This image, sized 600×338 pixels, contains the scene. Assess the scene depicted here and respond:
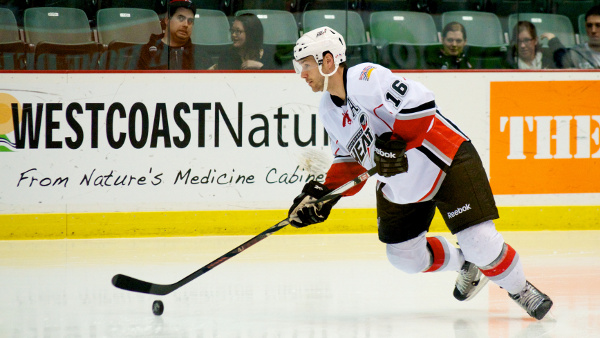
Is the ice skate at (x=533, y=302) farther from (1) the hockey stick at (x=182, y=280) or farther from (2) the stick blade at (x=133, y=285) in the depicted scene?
(2) the stick blade at (x=133, y=285)

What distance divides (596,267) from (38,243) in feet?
10.4

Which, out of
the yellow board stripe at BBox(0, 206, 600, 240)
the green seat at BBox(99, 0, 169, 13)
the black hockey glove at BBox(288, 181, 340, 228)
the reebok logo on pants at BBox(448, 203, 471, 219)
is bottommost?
the yellow board stripe at BBox(0, 206, 600, 240)

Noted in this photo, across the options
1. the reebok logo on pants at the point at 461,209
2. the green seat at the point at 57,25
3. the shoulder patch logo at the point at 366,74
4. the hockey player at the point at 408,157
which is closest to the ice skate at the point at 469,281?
the hockey player at the point at 408,157

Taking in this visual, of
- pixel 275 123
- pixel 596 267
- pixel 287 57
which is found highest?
pixel 287 57

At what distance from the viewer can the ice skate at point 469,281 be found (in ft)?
10.5

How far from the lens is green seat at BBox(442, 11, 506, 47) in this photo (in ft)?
18.3

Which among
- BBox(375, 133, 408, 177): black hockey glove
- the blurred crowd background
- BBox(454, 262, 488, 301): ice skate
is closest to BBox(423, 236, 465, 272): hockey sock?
BBox(454, 262, 488, 301): ice skate

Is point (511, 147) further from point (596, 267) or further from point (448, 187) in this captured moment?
point (448, 187)

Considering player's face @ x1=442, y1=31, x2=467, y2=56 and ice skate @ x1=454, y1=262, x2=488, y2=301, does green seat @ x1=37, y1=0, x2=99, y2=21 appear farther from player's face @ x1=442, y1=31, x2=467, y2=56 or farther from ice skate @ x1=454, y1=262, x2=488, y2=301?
ice skate @ x1=454, y1=262, x2=488, y2=301

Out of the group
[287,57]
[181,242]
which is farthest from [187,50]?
[181,242]

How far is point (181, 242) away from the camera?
4910mm

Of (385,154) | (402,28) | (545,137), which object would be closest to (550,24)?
(545,137)

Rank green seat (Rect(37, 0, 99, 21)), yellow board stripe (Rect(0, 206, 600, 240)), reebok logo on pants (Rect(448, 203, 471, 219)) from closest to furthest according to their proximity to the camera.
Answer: reebok logo on pants (Rect(448, 203, 471, 219)) → yellow board stripe (Rect(0, 206, 600, 240)) → green seat (Rect(37, 0, 99, 21))

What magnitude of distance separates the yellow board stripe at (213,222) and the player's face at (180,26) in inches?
44.3
